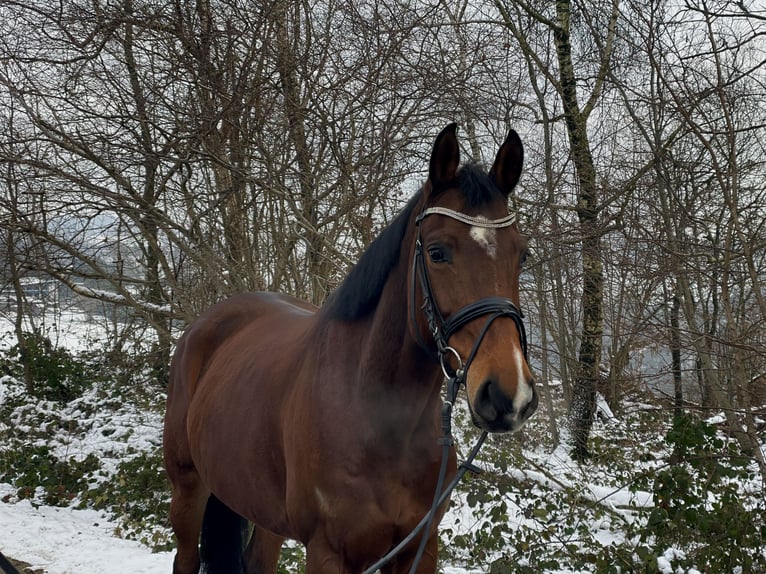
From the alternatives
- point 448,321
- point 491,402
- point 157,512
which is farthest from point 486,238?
point 157,512

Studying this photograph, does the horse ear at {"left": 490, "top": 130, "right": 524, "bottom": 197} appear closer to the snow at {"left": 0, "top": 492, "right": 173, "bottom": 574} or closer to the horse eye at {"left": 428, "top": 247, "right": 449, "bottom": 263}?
the horse eye at {"left": 428, "top": 247, "right": 449, "bottom": 263}

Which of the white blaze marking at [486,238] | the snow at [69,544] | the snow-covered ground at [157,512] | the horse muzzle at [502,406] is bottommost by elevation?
the snow at [69,544]

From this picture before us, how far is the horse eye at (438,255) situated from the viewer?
1.69m

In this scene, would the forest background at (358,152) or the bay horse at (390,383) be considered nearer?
the bay horse at (390,383)

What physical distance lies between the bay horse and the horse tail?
573mm

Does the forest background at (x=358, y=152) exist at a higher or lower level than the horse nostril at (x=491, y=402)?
higher

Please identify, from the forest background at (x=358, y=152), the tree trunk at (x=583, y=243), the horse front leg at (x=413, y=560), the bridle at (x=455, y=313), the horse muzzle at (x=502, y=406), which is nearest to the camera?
the horse muzzle at (x=502, y=406)

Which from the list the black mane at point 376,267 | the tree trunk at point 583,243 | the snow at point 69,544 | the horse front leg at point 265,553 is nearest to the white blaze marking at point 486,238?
the black mane at point 376,267

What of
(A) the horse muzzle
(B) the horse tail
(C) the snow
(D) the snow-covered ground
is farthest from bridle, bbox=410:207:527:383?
(C) the snow

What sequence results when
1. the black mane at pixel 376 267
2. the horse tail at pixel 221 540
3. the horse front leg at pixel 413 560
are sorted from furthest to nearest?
the horse tail at pixel 221 540 < the horse front leg at pixel 413 560 < the black mane at pixel 376 267

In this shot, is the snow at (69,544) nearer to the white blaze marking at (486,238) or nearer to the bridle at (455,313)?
the bridle at (455,313)

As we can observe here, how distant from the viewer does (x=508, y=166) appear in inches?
73.6

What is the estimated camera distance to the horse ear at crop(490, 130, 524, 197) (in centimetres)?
184

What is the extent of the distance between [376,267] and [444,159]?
45 cm
